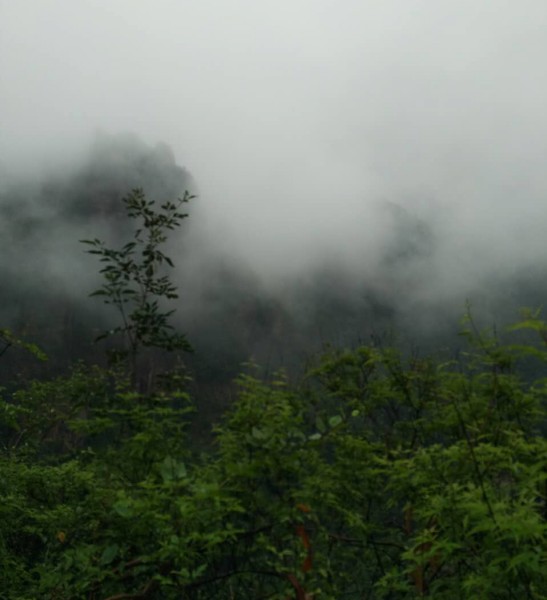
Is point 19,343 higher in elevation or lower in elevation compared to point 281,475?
higher

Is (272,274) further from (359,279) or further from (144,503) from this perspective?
(144,503)

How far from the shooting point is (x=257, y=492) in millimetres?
3607

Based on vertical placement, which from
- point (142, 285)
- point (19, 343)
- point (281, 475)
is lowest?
point (281, 475)

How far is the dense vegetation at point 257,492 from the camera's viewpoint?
3346 mm

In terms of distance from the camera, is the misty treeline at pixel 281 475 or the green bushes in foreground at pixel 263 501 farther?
the misty treeline at pixel 281 475

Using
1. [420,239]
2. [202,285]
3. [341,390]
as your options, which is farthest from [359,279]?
[341,390]

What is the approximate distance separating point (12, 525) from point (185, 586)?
3.00 meters

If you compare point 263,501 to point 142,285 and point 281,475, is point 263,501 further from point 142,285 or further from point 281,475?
point 142,285

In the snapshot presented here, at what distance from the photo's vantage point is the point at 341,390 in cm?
848

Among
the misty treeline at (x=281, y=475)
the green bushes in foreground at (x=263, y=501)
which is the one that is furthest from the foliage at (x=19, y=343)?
the green bushes in foreground at (x=263, y=501)

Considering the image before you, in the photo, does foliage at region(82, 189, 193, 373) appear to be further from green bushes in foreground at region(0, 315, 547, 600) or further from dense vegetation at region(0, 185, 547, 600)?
green bushes in foreground at region(0, 315, 547, 600)

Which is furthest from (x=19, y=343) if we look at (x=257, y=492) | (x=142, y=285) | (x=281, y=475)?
(x=281, y=475)

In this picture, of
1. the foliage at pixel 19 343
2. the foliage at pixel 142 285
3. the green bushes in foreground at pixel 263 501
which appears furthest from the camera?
the foliage at pixel 142 285

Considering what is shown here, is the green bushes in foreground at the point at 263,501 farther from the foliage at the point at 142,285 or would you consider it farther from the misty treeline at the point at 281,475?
the foliage at the point at 142,285
